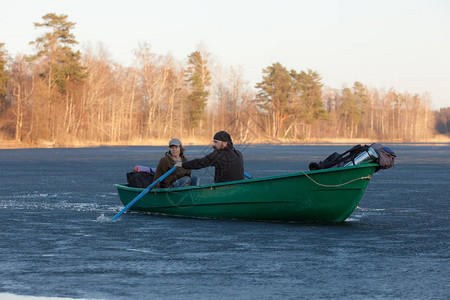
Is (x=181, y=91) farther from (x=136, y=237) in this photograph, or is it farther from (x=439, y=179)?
(x=136, y=237)

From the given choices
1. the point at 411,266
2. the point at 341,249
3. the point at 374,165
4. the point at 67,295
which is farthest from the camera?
the point at 374,165

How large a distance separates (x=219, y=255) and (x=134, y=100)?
82.7 metres

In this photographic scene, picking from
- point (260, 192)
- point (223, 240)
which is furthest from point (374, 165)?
point (223, 240)

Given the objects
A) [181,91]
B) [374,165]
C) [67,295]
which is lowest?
[67,295]

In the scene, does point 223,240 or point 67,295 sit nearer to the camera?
point 67,295

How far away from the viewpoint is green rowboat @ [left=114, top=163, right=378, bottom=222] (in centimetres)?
1073

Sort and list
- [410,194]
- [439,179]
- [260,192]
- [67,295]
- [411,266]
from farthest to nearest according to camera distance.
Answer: [439,179], [410,194], [260,192], [411,266], [67,295]

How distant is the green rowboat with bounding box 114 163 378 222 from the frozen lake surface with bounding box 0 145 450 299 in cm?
21

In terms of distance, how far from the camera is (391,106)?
146 meters

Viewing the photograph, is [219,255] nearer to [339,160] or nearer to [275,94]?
[339,160]

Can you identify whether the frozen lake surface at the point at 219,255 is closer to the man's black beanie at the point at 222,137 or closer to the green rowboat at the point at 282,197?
the green rowboat at the point at 282,197

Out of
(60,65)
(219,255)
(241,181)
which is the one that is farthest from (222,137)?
(60,65)

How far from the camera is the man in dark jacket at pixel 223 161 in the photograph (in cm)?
1168

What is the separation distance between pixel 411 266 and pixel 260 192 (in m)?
3.94
